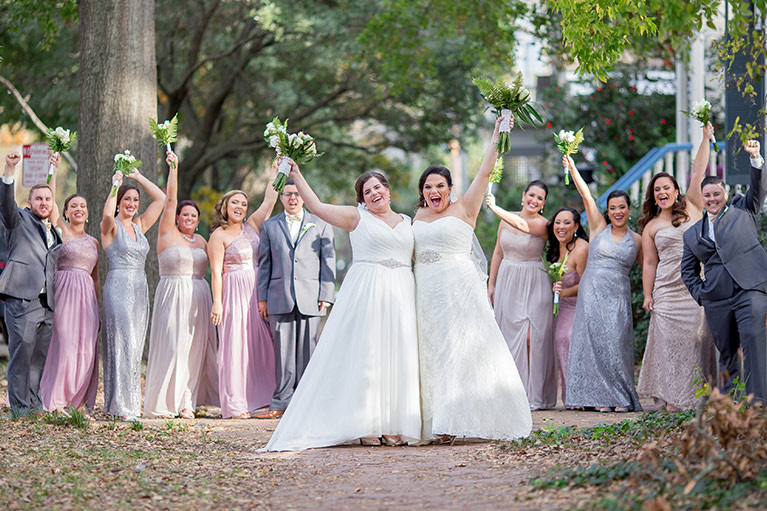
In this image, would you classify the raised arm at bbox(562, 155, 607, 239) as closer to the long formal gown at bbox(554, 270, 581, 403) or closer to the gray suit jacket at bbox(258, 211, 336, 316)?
the long formal gown at bbox(554, 270, 581, 403)

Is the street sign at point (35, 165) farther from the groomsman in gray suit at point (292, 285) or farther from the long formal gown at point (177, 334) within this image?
the groomsman in gray suit at point (292, 285)

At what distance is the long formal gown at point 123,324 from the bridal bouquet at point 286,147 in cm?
263

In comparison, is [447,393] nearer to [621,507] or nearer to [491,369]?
[491,369]

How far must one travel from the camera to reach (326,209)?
321 inches

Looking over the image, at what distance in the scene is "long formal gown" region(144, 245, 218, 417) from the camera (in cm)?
1047

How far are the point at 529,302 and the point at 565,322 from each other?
1.60 feet

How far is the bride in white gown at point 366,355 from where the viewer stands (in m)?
7.84

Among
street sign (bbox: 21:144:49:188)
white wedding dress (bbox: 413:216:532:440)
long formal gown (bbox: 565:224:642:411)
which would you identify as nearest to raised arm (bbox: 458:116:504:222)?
white wedding dress (bbox: 413:216:532:440)

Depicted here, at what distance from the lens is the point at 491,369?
801 centimetres

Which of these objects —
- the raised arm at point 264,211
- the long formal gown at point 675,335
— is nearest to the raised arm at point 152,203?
the raised arm at point 264,211

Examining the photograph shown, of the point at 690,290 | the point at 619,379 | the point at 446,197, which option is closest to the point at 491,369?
the point at 446,197

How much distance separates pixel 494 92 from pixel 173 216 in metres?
4.08

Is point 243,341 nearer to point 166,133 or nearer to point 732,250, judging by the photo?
point 166,133

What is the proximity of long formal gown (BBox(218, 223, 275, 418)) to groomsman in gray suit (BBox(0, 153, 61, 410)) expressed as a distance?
1781mm
